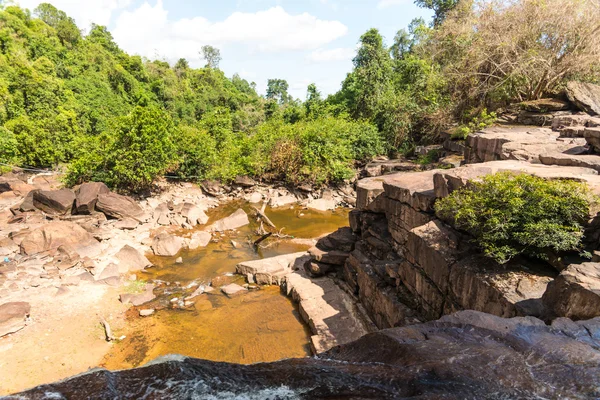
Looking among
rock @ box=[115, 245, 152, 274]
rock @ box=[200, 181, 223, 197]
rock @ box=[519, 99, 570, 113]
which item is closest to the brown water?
rock @ box=[115, 245, 152, 274]

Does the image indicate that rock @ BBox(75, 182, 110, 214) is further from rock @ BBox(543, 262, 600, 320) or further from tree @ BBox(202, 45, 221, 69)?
tree @ BBox(202, 45, 221, 69)

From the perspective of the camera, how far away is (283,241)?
14.2 metres

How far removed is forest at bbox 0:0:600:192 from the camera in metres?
15.3

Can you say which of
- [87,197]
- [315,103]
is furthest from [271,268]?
[315,103]

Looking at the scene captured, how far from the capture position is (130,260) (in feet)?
36.7

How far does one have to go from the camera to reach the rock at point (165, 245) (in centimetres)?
1233

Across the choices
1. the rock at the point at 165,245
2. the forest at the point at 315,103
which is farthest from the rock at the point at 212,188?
the rock at the point at 165,245

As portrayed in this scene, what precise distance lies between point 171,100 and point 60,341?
3338 cm

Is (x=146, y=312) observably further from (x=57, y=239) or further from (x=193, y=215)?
(x=193, y=215)

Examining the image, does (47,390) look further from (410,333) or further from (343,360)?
(410,333)

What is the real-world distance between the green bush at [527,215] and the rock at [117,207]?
43.8 ft

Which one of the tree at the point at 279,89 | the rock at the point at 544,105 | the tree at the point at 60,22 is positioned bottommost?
the rock at the point at 544,105

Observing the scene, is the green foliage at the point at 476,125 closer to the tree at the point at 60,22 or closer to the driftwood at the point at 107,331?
the driftwood at the point at 107,331

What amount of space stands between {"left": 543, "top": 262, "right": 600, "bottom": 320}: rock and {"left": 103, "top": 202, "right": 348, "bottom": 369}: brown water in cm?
522
